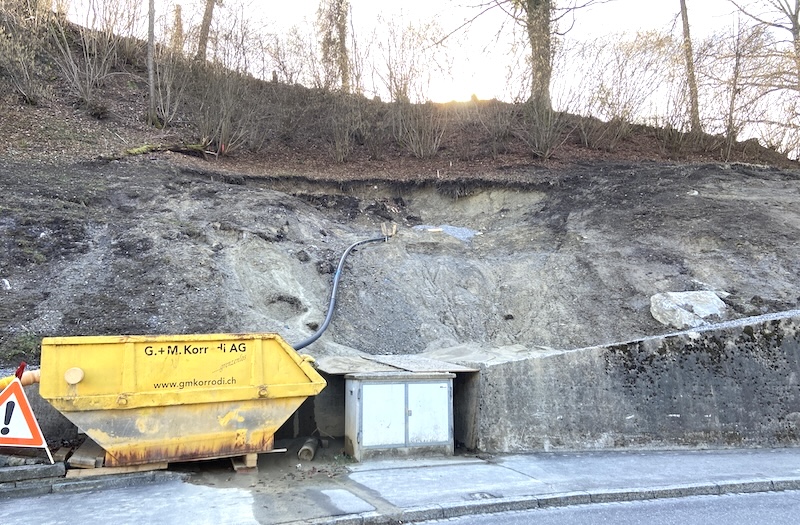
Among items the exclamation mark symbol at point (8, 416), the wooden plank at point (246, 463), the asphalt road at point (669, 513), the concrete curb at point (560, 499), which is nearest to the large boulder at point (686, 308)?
the concrete curb at point (560, 499)

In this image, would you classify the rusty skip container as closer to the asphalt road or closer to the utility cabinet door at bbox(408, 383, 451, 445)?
the utility cabinet door at bbox(408, 383, 451, 445)

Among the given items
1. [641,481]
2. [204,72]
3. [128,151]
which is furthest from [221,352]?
[204,72]

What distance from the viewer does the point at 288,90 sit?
67.6 feet

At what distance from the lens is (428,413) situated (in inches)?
299

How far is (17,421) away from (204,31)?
18.0 m

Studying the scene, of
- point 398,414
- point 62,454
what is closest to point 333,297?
point 398,414

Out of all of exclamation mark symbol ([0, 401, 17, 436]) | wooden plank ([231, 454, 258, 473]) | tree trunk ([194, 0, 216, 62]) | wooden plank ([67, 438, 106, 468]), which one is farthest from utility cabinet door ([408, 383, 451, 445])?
tree trunk ([194, 0, 216, 62])

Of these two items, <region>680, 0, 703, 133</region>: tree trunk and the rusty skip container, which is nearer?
the rusty skip container

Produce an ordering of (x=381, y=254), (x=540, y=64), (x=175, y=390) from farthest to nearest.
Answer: (x=540, y=64) < (x=381, y=254) < (x=175, y=390)

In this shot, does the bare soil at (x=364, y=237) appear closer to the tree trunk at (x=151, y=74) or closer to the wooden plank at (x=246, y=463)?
the tree trunk at (x=151, y=74)

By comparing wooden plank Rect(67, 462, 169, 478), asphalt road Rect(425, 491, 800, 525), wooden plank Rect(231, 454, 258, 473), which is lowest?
asphalt road Rect(425, 491, 800, 525)

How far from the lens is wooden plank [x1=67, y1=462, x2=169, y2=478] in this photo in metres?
5.97

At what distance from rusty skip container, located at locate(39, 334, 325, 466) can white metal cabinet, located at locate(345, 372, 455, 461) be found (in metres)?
0.81

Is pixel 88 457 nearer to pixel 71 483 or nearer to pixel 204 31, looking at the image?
pixel 71 483
